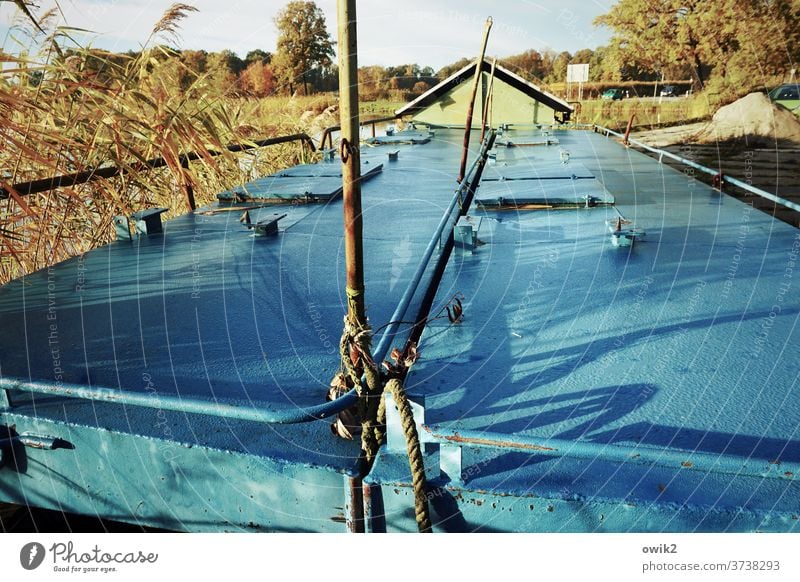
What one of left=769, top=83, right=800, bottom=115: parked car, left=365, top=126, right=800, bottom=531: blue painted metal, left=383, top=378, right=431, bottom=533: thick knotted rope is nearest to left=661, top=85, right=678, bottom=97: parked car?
left=769, top=83, right=800, bottom=115: parked car

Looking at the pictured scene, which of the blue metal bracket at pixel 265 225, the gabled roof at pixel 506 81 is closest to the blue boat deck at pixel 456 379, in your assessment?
the blue metal bracket at pixel 265 225

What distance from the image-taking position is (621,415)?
1.65 metres

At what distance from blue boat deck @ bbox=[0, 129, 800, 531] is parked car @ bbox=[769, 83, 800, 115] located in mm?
15397

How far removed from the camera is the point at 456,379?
187cm

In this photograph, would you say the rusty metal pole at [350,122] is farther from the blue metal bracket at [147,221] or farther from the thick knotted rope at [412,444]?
the blue metal bracket at [147,221]

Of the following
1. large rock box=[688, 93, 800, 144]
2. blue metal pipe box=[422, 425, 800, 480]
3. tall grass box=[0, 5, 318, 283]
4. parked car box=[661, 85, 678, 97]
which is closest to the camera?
blue metal pipe box=[422, 425, 800, 480]

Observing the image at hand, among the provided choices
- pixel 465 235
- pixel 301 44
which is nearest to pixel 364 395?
pixel 465 235

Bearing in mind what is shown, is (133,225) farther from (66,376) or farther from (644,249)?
(644,249)

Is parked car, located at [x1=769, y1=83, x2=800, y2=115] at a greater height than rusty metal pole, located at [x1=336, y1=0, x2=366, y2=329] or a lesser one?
greater

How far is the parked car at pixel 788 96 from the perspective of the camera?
15.5m

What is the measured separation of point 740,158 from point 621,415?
16906 mm

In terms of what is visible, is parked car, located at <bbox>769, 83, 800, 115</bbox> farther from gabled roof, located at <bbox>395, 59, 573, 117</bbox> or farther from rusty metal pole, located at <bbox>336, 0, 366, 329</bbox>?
rusty metal pole, located at <bbox>336, 0, 366, 329</bbox>

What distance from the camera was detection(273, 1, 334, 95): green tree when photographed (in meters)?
6.63

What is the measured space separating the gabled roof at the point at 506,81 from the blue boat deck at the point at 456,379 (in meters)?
8.81
